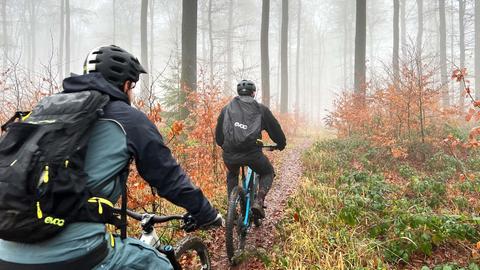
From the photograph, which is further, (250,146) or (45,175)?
(250,146)

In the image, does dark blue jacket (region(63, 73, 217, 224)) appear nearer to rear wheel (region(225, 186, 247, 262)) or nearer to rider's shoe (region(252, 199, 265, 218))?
rear wheel (region(225, 186, 247, 262))

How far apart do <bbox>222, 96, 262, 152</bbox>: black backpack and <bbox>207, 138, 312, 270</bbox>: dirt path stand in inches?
55.0

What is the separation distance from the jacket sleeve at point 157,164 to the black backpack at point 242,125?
256cm

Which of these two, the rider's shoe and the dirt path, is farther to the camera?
the rider's shoe

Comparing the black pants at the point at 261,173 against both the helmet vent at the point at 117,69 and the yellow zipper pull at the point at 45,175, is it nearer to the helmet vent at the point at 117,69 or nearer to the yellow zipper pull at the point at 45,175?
the helmet vent at the point at 117,69

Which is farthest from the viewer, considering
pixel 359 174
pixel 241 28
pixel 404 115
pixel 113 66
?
pixel 241 28

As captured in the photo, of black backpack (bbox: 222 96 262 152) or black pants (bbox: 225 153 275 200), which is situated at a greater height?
black backpack (bbox: 222 96 262 152)

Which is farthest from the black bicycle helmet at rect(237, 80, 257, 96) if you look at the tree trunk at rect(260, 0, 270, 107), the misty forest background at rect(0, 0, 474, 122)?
the misty forest background at rect(0, 0, 474, 122)

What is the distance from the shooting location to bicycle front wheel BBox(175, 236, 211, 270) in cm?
294

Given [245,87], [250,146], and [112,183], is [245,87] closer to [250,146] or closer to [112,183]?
[250,146]

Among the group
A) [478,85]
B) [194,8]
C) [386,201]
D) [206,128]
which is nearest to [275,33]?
[478,85]

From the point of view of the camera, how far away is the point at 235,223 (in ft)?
15.1

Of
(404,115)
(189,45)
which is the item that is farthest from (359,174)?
(189,45)

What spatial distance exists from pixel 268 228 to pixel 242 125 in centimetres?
203
